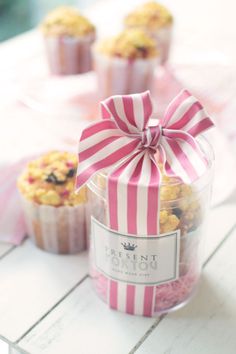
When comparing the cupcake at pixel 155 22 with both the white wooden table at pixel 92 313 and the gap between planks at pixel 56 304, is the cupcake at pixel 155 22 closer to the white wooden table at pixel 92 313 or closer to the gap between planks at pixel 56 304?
the white wooden table at pixel 92 313

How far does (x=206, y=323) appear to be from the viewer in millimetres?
760

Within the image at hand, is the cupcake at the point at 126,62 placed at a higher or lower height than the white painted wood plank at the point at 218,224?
higher

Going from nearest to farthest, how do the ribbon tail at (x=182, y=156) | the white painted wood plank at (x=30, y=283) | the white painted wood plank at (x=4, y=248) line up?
the ribbon tail at (x=182, y=156), the white painted wood plank at (x=30, y=283), the white painted wood plank at (x=4, y=248)

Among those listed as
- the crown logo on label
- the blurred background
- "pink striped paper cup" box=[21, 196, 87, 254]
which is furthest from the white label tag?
the blurred background

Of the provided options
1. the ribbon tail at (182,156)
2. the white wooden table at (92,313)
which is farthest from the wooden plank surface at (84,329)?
the ribbon tail at (182,156)

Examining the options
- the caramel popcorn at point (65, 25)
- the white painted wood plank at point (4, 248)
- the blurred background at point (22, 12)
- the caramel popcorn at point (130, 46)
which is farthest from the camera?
the blurred background at point (22, 12)

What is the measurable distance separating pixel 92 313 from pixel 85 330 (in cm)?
3

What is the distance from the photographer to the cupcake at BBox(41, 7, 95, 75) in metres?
1.38

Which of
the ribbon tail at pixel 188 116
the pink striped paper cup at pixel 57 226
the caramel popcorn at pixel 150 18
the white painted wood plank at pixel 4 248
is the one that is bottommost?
the white painted wood plank at pixel 4 248

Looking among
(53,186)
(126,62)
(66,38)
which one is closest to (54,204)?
(53,186)

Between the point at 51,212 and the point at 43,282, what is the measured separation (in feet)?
0.35

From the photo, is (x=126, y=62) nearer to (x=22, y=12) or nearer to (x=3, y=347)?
(x=3, y=347)

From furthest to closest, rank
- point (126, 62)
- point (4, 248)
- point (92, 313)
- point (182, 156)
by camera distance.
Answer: point (126, 62) < point (4, 248) < point (92, 313) < point (182, 156)

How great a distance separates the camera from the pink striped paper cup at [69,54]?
Result: 1.38 meters
